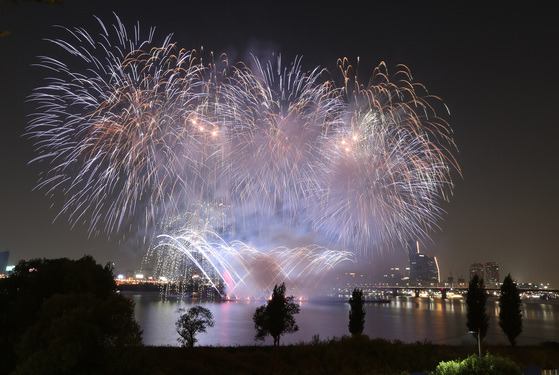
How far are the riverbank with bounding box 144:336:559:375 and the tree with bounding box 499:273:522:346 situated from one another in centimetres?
772

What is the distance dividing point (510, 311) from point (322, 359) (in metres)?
21.0

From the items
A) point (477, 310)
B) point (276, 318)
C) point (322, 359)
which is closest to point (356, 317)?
point (276, 318)

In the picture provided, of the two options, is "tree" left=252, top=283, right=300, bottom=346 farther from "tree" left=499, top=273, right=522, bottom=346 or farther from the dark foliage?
"tree" left=499, top=273, right=522, bottom=346

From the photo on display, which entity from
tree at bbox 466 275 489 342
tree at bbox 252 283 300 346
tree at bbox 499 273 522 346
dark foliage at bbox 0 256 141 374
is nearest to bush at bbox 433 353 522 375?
dark foliage at bbox 0 256 141 374

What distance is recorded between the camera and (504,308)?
1288 inches

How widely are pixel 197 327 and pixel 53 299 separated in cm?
1745

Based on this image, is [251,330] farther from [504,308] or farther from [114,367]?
[114,367]

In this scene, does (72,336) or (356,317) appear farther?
(356,317)

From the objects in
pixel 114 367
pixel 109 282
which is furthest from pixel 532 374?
pixel 109 282

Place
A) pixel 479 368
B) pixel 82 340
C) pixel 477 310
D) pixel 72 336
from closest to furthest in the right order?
pixel 72 336 < pixel 82 340 < pixel 479 368 < pixel 477 310

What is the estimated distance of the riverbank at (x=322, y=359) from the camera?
18.1 meters

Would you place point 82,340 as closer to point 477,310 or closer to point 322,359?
point 322,359

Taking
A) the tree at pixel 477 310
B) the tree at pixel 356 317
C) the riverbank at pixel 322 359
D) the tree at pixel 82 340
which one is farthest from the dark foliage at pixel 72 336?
the tree at pixel 477 310

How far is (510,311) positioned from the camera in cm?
3238
